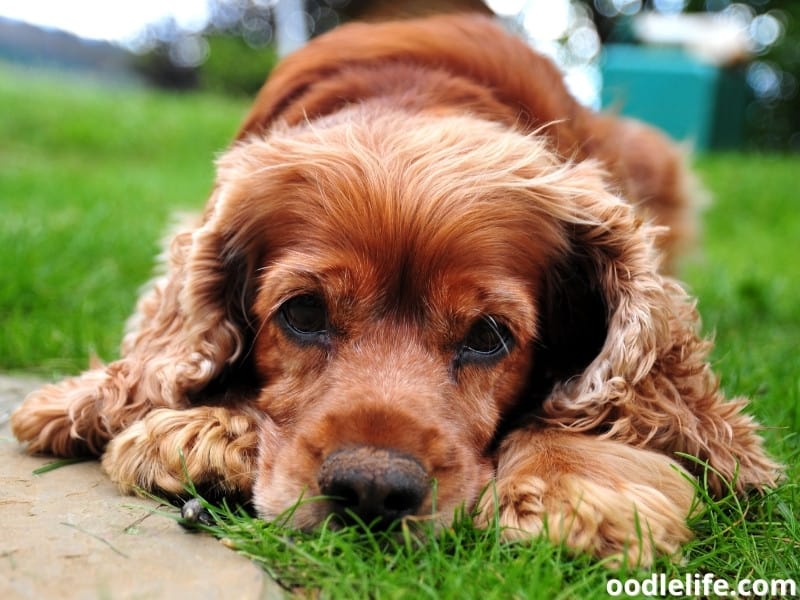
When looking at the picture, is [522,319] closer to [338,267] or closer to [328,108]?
[338,267]

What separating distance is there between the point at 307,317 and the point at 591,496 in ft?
2.97

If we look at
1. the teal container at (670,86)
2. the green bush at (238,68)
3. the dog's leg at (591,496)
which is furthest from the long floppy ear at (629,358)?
the green bush at (238,68)

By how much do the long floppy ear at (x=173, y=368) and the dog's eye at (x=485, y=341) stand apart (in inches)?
30.6

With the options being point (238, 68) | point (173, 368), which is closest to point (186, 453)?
point (173, 368)

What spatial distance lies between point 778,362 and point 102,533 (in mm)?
3009

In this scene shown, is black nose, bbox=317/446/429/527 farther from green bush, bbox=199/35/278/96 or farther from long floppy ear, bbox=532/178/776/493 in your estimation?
green bush, bbox=199/35/278/96

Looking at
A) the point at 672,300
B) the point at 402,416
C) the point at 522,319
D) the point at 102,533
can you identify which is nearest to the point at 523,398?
the point at 522,319

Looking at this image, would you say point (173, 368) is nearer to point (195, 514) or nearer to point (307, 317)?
point (307, 317)

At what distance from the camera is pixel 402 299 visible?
2.47 m

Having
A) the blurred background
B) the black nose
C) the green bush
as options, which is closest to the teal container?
the blurred background

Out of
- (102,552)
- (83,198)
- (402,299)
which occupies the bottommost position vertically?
(83,198)

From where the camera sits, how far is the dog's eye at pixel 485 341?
2.54 m

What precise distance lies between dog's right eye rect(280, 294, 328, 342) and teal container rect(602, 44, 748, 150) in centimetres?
1040

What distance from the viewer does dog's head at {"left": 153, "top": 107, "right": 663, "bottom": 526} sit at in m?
2.20
